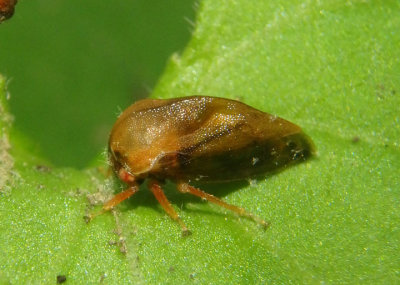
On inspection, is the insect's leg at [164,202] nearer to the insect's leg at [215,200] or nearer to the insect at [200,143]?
the insect at [200,143]

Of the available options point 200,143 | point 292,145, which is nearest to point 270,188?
point 292,145

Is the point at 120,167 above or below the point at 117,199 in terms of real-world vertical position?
above

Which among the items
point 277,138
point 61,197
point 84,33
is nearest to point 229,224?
point 277,138

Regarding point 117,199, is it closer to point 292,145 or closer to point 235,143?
point 235,143

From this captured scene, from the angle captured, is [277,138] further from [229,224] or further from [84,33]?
[84,33]

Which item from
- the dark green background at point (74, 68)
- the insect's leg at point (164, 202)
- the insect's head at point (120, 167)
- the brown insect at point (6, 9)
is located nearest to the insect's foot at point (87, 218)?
the insect's head at point (120, 167)

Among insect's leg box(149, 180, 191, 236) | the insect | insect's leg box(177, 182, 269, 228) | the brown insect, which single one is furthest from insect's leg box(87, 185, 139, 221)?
the brown insect

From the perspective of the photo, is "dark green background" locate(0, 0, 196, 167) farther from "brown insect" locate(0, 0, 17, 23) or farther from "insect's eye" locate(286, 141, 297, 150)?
"insect's eye" locate(286, 141, 297, 150)
